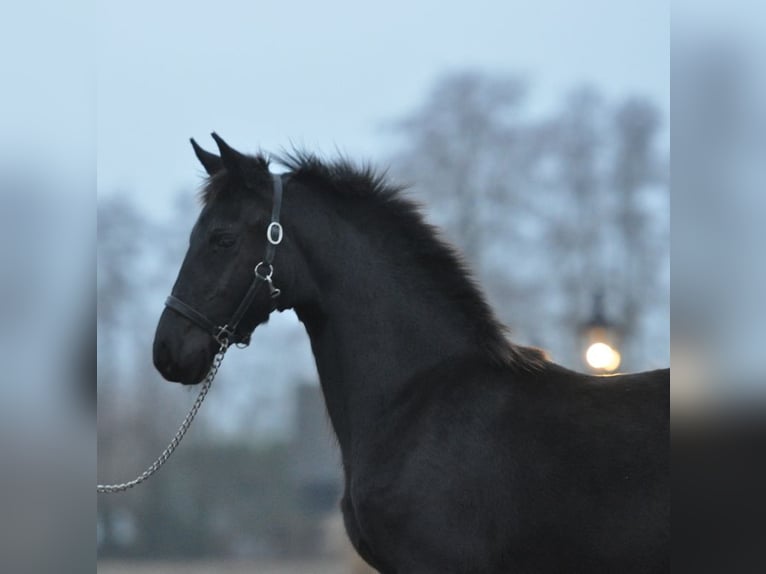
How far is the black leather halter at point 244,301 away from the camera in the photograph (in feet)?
15.4

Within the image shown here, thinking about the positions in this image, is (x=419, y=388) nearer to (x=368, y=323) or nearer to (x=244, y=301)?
(x=368, y=323)

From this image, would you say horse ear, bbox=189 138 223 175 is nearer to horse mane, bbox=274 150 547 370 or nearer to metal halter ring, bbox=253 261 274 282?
horse mane, bbox=274 150 547 370

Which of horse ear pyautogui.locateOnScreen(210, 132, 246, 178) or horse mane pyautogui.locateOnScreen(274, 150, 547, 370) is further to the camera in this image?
horse ear pyautogui.locateOnScreen(210, 132, 246, 178)

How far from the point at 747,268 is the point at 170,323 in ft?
10.7

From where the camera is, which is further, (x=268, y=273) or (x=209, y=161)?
(x=209, y=161)

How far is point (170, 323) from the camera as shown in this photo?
185 inches

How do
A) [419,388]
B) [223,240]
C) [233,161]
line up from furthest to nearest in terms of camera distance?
1. [233,161]
2. [223,240]
3. [419,388]

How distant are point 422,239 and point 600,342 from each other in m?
5.23

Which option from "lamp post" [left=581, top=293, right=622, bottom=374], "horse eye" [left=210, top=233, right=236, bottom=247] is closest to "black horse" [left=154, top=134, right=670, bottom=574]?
"horse eye" [left=210, top=233, right=236, bottom=247]

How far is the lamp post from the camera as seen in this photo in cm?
940

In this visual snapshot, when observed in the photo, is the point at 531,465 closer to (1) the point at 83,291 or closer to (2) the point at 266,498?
(1) the point at 83,291

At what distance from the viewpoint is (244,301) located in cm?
475

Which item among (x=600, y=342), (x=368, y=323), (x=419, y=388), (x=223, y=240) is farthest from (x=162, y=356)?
(x=600, y=342)

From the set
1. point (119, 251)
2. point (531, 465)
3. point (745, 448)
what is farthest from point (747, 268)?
point (119, 251)
